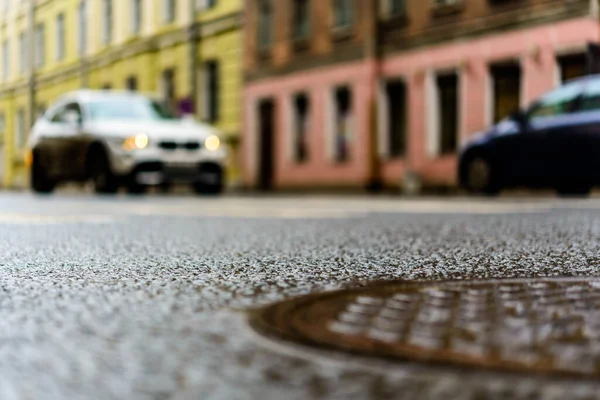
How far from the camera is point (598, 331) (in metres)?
2.44

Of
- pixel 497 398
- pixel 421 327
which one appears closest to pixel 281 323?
pixel 421 327

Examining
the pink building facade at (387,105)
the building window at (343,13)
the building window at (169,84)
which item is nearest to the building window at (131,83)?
the building window at (169,84)

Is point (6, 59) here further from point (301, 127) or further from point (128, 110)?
point (128, 110)

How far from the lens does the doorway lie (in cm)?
2966

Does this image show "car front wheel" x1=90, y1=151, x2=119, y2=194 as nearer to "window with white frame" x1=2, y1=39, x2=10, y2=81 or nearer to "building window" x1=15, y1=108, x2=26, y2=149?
"building window" x1=15, y1=108, x2=26, y2=149

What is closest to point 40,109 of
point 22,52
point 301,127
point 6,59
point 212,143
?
point 22,52

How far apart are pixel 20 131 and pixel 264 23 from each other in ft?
71.7

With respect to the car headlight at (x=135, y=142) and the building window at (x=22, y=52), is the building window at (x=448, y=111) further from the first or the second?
the building window at (x=22, y=52)

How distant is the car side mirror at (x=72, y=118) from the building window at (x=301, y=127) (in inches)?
463

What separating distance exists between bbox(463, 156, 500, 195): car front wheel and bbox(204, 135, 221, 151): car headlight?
3.73 metres

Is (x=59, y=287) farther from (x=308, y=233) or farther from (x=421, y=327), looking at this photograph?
(x=308, y=233)

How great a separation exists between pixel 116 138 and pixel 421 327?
44.1ft

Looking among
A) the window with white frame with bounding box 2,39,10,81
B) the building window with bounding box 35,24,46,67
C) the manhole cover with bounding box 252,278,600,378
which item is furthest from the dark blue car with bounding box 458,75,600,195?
the window with white frame with bounding box 2,39,10,81

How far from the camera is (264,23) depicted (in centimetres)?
2998
